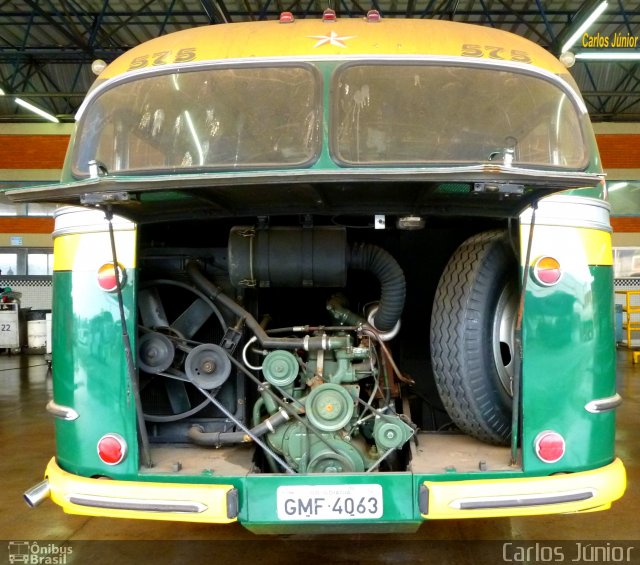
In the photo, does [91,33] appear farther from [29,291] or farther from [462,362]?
[462,362]

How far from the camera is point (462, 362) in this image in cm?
295

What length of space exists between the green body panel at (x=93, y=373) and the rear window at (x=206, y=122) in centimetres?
67

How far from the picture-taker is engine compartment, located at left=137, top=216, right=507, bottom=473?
3025 mm

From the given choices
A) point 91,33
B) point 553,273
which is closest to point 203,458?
point 553,273

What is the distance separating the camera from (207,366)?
10.6 feet

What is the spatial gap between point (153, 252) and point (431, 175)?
191 centimetres

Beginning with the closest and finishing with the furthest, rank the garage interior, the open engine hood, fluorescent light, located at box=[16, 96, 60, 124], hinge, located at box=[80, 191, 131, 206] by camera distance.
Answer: the open engine hood
hinge, located at box=[80, 191, 131, 206]
the garage interior
fluorescent light, located at box=[16, 96, 60, 124]

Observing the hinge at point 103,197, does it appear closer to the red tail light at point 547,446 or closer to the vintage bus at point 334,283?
the vintage bus at point 334,283

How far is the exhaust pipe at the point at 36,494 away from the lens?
9.17ft

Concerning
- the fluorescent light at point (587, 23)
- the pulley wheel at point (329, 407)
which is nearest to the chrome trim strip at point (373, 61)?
the pulley wheel at point (329, 407)

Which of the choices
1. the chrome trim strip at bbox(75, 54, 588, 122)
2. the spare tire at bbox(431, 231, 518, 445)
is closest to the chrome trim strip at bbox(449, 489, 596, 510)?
the spare tire at bbox(431, 231, 518, 445)

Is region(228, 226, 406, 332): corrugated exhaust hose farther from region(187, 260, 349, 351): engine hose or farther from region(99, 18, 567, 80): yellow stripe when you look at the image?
region(99, 18, 567, 80): yellow stripe

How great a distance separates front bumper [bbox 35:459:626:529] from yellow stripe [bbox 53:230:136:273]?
1.05m

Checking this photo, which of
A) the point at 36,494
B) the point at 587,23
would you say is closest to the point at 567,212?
the point at 36,494
